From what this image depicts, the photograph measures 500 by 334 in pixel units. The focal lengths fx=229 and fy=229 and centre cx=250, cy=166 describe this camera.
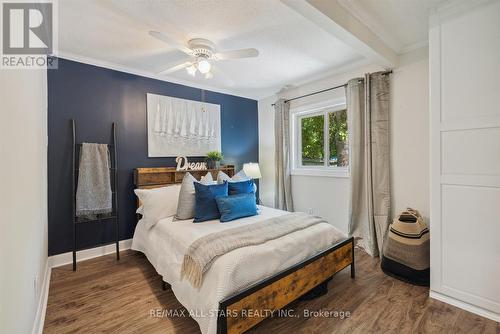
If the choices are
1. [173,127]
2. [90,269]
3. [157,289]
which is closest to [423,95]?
[173,127]

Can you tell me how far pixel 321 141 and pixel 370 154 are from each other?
3.24 feet

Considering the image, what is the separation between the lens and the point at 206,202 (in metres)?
2.57

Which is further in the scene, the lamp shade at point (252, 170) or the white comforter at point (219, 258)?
the lamp shade at point (252, 170)

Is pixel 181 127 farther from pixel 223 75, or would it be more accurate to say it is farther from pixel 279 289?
pixel 279 289

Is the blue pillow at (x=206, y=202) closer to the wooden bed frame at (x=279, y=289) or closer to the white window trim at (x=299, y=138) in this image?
the wooden bed frame at (x=279, y=289)

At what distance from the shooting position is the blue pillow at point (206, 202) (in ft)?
8.29

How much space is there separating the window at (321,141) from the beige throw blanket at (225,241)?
1.69 m

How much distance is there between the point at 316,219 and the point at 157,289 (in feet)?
5.84

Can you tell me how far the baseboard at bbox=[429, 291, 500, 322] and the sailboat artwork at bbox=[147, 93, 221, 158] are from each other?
3438mm

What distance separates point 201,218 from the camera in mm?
2506

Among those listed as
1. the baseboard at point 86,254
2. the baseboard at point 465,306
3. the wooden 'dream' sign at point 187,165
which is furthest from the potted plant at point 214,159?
the baseboard at point 465,306

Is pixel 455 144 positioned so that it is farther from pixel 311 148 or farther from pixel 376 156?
pixel 311 148

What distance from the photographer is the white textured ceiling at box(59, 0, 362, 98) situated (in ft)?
6.44

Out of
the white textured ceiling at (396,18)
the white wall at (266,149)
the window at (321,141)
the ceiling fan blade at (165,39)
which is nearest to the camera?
the ceiling fan blade at (165,39)
